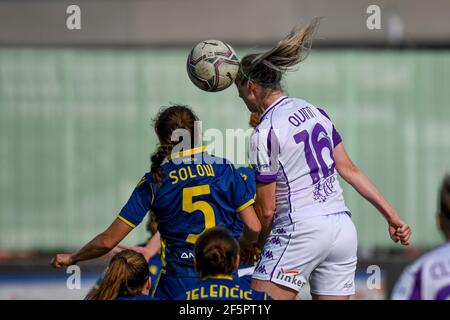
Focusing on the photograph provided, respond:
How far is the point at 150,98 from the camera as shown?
517 inches

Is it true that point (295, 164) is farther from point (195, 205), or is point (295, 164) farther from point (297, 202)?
→ point (195, 205)

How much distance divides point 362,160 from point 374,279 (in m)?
2.32

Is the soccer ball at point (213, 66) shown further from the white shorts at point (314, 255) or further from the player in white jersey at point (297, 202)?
the white shorts at point (314, 255)

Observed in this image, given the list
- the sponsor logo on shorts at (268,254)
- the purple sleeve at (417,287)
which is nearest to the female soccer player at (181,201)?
the sponsor logo on shorts at (268,254)

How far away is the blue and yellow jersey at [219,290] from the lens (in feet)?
17.4

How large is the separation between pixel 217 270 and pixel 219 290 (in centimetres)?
11

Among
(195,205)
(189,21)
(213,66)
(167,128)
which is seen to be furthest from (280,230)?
(189,21)

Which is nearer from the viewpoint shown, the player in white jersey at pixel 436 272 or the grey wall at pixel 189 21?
the player in white jersey at pixel 436 272

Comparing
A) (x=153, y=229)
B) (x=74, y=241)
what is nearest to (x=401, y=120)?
(x=74, y=241)

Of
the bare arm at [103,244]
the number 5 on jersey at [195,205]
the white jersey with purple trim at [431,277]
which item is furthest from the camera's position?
the bare arm at [103,244]

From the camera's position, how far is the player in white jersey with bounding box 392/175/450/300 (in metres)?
4.37

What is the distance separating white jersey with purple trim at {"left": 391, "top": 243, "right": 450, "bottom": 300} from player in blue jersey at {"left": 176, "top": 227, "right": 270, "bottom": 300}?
1157 mm

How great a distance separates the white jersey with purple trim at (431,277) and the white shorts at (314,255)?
5.64 ft

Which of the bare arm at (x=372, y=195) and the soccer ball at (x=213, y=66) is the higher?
the soccer ball at (x=213, y=66)
